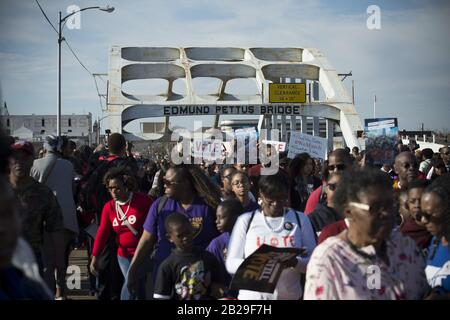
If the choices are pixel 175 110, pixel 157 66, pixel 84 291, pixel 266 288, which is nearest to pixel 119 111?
pixel 175 110

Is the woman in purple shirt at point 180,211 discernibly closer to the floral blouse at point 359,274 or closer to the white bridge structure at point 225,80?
the floral blouse at point 359,274

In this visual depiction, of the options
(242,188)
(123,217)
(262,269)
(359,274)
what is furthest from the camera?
(242,188)

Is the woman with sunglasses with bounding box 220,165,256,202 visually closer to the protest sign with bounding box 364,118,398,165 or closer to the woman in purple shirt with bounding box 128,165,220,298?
the woman in purple shirt with bounding box 128,165,220,298

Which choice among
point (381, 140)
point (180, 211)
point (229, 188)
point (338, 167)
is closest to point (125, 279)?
point (180, 211)

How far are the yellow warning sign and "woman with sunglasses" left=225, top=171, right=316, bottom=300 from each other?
31.0m

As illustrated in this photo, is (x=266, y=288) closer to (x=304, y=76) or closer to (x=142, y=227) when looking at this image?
(x=142, y=227)

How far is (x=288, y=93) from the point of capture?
3603cm

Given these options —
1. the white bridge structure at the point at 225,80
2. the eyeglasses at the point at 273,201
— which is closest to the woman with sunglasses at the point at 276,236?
the eyeglasses at the point at 273,201

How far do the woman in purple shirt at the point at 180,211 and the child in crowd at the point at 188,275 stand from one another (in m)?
0.71

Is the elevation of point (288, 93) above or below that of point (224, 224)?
above

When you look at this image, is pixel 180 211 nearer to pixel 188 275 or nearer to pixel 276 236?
pixel 188 275

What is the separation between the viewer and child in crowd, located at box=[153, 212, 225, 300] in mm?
4695

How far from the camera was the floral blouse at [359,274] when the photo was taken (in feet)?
10.4

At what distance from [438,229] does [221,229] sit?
1.96 meters
